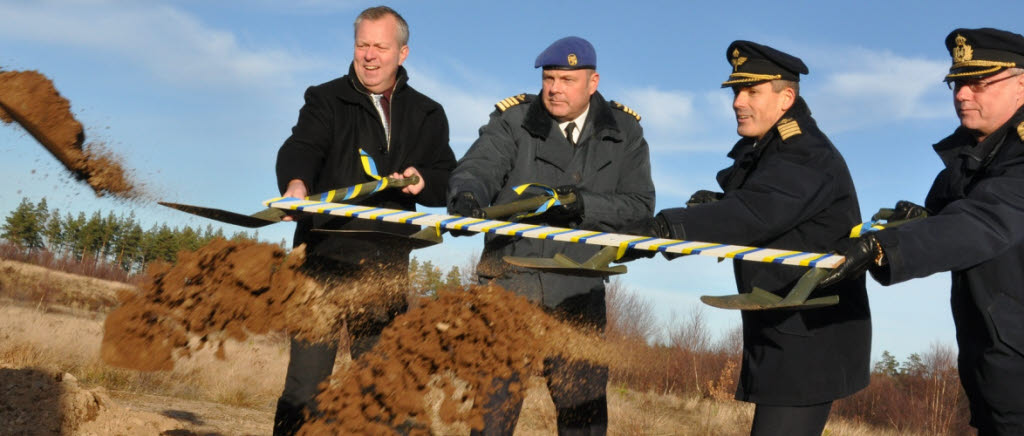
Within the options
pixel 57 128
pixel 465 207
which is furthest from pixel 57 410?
pixel 465 207

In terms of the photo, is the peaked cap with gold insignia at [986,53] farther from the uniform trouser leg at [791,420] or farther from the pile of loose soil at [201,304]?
the pile of loose soil at [201,304]

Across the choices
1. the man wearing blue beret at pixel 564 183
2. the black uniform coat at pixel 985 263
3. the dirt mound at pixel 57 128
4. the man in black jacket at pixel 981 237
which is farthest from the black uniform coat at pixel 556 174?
the dirt mound at pixel 57 128

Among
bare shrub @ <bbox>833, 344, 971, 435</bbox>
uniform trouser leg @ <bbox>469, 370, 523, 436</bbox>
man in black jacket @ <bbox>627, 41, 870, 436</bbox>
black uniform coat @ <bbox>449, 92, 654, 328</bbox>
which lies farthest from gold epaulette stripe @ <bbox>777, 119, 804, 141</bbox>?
bare shrub @ <bbox>833, 344, 971, 435</bbox>

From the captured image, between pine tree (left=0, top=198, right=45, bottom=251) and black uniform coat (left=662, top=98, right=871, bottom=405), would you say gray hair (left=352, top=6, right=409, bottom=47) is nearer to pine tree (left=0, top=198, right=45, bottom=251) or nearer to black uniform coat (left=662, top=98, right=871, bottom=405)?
black uniform coat (left=662, top=98, right=871, bottom=405)

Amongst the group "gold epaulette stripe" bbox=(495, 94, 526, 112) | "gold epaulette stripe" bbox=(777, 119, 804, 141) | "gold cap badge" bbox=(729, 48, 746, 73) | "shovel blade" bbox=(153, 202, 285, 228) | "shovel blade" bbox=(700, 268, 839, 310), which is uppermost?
"gold cap badge" bbox=(729, 48, 746, 73)

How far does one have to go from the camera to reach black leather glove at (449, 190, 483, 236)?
3752 millimetres

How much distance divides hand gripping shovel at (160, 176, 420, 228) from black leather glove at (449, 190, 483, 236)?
48cm

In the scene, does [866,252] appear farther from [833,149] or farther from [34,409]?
[34,409]

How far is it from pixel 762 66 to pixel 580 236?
0.95 metres

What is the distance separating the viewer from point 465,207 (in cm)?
378

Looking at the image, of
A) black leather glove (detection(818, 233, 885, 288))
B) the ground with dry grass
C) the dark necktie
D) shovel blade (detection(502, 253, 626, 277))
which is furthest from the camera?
the ground with dry grass

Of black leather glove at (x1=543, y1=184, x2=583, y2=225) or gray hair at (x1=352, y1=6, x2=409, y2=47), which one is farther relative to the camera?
gray hair at (x1=352, y1=6, x2=409, y2=47)

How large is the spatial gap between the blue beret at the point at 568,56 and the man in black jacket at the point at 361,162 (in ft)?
2.60

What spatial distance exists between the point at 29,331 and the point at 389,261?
7873 millimetres
